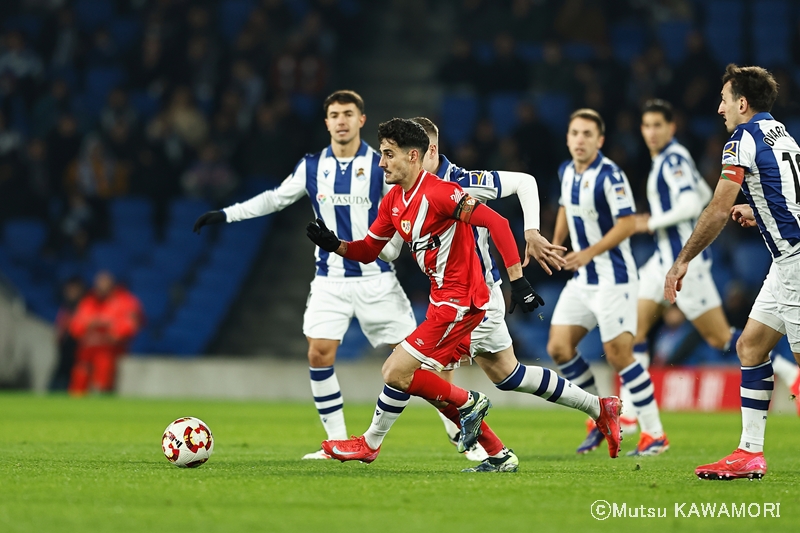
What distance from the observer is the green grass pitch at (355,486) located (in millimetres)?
5066

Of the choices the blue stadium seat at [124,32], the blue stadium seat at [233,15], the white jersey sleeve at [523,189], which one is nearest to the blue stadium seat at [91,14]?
the blue stadium seat at [124,32]

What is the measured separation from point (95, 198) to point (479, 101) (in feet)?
22.1

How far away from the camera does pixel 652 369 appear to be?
50.6 feet

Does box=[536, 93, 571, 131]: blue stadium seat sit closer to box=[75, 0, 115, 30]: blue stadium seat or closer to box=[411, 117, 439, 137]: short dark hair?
box=[75, 0, 115, 30]: blue stadium seat

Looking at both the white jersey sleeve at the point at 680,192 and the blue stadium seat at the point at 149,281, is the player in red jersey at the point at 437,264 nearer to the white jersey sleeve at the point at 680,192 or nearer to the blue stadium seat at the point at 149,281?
the white jersey sleeve at the point at 680,192

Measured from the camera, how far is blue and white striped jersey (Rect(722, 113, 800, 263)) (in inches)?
261

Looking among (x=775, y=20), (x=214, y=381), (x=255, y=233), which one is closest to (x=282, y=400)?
(x=214, y=381)

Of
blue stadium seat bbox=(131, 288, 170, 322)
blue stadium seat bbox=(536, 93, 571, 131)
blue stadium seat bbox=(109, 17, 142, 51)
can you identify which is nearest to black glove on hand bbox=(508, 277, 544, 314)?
blue stadium seat bbox=(536, 93, 571, 131)

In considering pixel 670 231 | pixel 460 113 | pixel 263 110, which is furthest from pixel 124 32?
pixel 670 231

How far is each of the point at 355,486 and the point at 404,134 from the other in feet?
6.74

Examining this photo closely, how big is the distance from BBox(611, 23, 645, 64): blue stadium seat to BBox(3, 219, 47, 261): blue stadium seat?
1039cm

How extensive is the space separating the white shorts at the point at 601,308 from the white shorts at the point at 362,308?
1464mm

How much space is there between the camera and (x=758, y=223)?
6871mm
